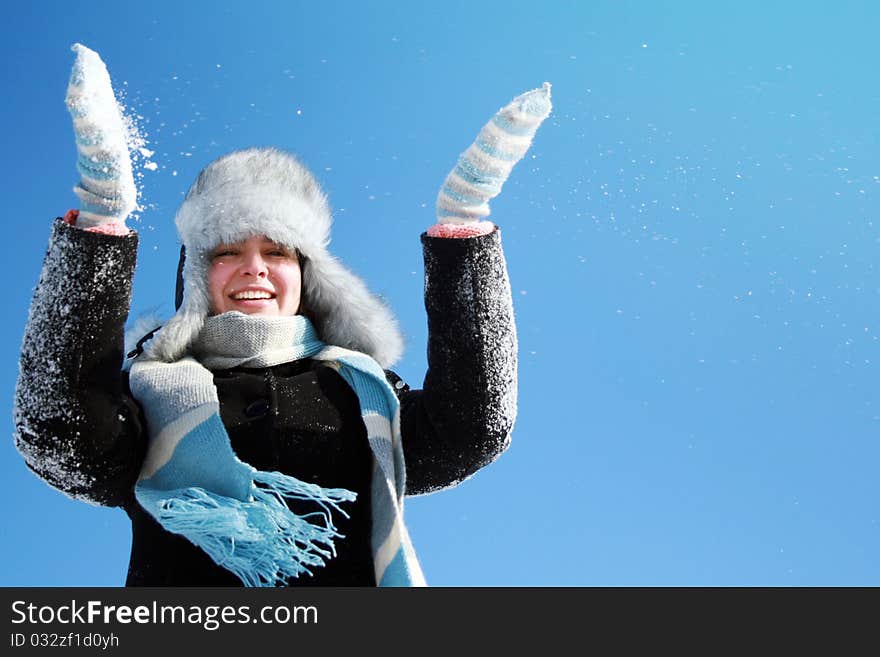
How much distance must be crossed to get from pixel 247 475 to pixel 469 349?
2.62 ft

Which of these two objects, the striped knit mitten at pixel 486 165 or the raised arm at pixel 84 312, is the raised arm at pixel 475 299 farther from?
the raised arm at pixel 84 312

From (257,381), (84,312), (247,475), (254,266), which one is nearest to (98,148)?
(84,312)

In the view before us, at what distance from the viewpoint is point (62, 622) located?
2.82 metres

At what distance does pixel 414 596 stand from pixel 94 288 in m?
1.32

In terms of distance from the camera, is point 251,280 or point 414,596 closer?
point 414,596

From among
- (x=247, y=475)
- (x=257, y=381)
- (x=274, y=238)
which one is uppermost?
(x=274, y=238)

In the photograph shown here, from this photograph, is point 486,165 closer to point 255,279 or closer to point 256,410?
point 255,279

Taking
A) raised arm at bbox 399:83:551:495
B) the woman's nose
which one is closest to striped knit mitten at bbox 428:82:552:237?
raised arm at bbox 399:83:551:495

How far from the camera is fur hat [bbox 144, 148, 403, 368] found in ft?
10.8

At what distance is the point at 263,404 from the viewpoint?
303cm

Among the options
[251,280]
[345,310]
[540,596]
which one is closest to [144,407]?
[251,280]

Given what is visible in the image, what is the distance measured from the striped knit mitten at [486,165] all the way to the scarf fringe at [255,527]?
939 millimetres

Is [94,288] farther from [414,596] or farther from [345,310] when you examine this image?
[414,596]

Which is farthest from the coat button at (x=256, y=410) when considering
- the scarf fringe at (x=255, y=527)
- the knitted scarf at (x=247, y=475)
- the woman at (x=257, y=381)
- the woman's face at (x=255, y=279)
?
the woman's face at (x=255, y=279)
